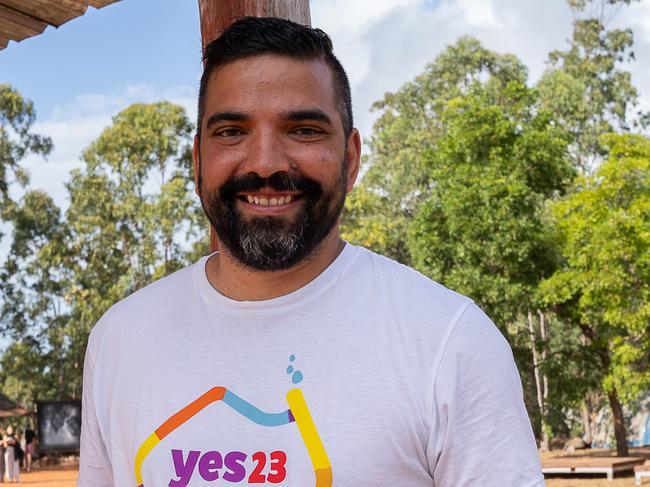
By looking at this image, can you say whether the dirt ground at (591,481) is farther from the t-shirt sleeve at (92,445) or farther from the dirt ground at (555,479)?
the t-shirt sleeve at (92,445)

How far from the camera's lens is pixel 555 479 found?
842 inches

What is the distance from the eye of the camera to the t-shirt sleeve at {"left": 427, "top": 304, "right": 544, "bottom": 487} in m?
1.59

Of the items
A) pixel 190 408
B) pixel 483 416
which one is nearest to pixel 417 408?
pixel 483 416

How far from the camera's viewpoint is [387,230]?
34938 mm

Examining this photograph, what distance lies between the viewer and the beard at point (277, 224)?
174 cm

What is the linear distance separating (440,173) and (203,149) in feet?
76.4

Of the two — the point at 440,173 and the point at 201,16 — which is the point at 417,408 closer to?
the point at 201,16

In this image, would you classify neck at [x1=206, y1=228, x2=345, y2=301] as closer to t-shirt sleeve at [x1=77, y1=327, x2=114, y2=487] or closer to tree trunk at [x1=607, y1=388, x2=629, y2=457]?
t-shirt sleeve at [x1=77, y1=327, x2=114, y2=487]

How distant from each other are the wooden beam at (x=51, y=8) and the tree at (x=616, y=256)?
738 inches

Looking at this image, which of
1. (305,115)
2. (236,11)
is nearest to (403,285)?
(305,115)

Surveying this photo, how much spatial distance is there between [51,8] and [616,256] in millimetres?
19048

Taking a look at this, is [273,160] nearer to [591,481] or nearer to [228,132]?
[228,132]

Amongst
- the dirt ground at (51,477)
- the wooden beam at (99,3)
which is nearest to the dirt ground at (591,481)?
the dirt ground at (51,477)

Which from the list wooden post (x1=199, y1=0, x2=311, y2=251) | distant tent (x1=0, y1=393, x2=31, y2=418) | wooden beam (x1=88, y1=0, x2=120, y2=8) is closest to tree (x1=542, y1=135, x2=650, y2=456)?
distant tent (x1=0, y1=393, x2=31, y2=418)
